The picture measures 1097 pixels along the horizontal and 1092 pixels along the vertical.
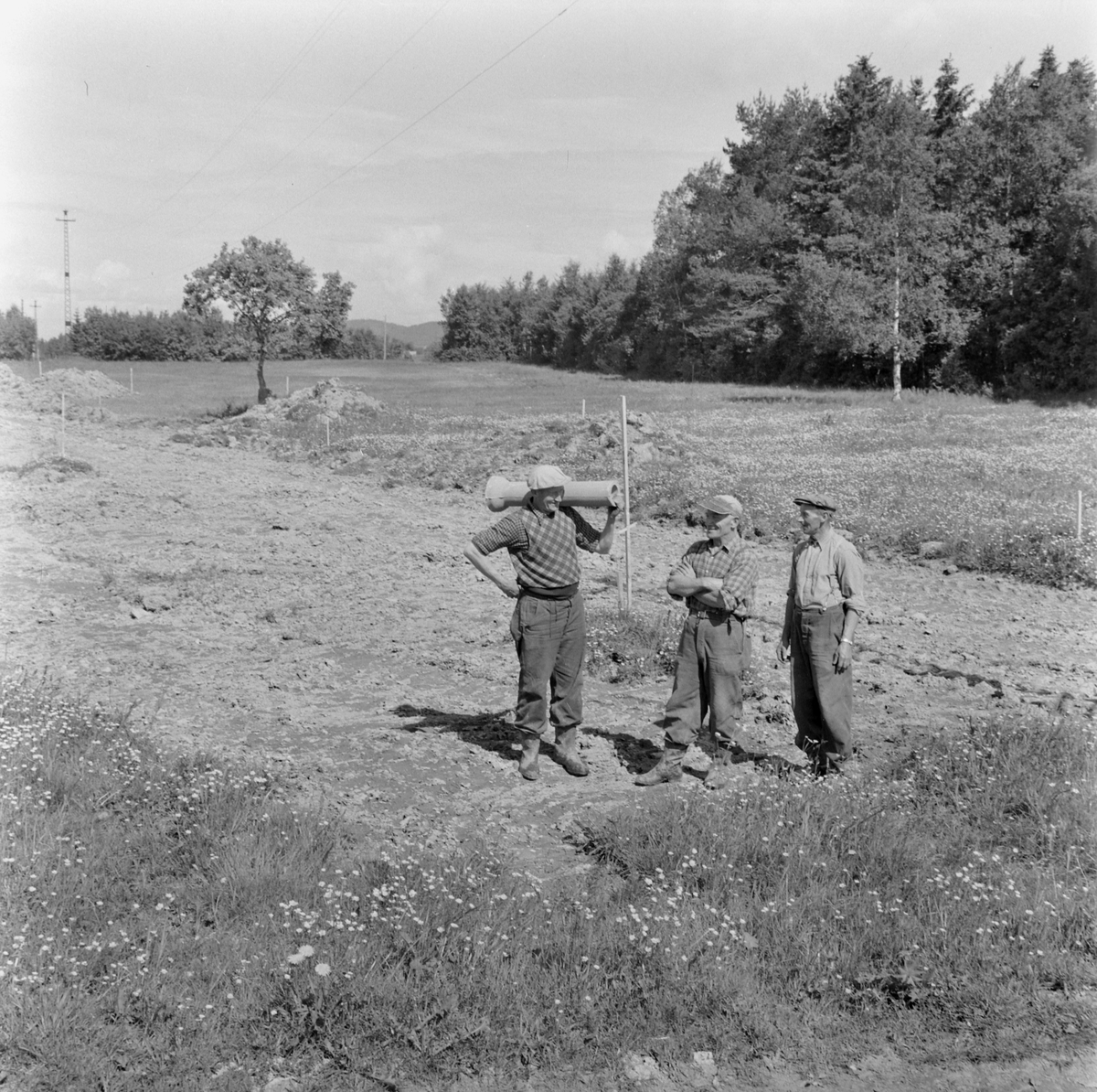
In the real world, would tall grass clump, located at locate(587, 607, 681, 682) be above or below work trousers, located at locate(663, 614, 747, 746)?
below

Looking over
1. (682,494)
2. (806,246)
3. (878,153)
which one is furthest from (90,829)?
(806,246)

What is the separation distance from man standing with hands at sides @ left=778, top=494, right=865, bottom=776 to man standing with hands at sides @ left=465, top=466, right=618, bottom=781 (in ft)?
4.28

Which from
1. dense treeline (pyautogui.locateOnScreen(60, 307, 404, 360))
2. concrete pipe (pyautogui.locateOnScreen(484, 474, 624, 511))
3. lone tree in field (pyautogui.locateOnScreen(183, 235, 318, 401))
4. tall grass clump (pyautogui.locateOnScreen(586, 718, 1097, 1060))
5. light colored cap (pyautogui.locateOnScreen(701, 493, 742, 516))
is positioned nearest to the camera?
tall grass clump (pyautogui.locateOnScreen(586, 718, 1097, 1060))

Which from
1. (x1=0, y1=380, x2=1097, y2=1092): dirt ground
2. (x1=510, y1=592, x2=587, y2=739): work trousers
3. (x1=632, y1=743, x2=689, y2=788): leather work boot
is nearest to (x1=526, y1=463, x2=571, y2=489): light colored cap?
(x1=510, y1=592, x2=587, y2=739): work trousers

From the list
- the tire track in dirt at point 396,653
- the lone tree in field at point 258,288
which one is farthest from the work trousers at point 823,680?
the lone tree in field at point 258,288

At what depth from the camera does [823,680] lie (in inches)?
273

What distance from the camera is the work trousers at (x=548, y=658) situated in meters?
7.09

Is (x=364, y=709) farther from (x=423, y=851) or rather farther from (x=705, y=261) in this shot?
(x=705, y=261)

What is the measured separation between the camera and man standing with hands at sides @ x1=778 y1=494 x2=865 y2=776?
22.6ft

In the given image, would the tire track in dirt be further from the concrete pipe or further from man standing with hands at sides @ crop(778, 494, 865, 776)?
the concrete pipe

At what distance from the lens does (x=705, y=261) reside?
6662 cm

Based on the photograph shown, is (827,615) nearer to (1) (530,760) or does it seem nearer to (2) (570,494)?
(2) (570,494)

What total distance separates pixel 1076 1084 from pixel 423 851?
3.20 m

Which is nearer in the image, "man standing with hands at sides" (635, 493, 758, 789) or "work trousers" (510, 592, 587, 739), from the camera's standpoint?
"man standing with hands at sides" (635, 493, 758, 789)
